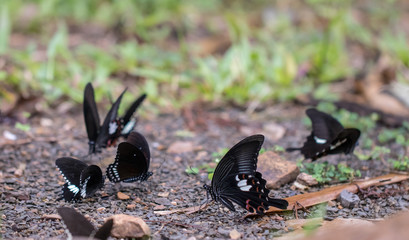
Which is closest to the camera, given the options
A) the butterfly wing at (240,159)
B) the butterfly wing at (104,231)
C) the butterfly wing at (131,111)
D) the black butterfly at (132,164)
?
the butterfly wing at (104,231)

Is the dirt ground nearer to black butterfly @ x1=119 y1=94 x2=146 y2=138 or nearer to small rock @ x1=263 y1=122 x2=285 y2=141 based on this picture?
small rock @ x1=263 y1=122 x2=285 y2=141

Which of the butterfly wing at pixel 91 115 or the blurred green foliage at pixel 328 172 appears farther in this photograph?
the butterfly wing at pixel 91 115

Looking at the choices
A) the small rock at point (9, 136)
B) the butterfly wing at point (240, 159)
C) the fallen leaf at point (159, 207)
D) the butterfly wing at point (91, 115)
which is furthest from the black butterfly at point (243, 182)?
the small rock at point (9, 136)

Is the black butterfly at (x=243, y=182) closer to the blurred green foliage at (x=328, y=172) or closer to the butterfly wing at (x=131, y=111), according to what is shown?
the blurred green foliage at (x=328, y=172)

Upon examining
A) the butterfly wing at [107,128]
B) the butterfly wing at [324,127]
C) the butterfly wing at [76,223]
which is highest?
the butterfly wing at [324,127]

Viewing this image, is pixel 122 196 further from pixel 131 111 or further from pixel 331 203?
pixel 331 203

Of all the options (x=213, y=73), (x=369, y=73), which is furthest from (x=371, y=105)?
(x=213, y=73)

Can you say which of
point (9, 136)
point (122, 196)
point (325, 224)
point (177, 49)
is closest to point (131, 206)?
point (122, 196)
